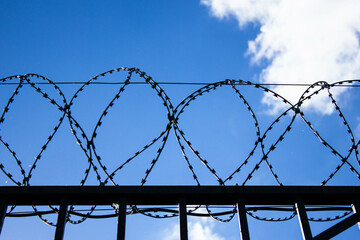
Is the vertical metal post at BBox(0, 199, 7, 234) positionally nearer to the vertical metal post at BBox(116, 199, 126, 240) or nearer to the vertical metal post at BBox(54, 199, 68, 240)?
the vertical metal post at BBox(54, 199, 68, 240)

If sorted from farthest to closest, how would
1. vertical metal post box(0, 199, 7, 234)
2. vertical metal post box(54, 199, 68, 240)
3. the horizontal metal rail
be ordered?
the horizontal metal rail < vertical metal post box(0, 199, 7, 234) < vertical metal post box(54, 199, 68, 240)

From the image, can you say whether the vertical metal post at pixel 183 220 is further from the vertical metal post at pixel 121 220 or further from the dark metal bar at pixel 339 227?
the dark metal bar at pixel 339 227

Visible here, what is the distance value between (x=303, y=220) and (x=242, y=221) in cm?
61

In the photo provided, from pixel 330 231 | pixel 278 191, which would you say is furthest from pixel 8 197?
pixel 330 231

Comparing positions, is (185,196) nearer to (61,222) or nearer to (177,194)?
(177,194)

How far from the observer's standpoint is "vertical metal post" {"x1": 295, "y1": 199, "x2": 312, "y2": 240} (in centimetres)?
337

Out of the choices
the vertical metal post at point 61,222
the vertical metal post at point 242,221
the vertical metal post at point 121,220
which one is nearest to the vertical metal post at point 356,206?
the vertical metal post at point 242,221

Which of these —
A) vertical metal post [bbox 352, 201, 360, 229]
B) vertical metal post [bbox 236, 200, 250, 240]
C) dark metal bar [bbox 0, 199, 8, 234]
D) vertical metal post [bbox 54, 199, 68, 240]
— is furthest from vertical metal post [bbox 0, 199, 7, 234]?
vertical metal post [bbox 352, 201, 360, 229]

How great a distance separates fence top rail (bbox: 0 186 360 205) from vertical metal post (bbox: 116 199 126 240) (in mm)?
75

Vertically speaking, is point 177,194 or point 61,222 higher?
point 177,194

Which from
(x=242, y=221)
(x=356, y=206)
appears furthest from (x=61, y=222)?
(x=356, y=206)

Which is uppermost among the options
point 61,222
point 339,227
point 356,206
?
point 356,206

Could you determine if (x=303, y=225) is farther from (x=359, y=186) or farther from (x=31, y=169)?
(x=31, y=169)

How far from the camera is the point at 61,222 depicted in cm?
333
